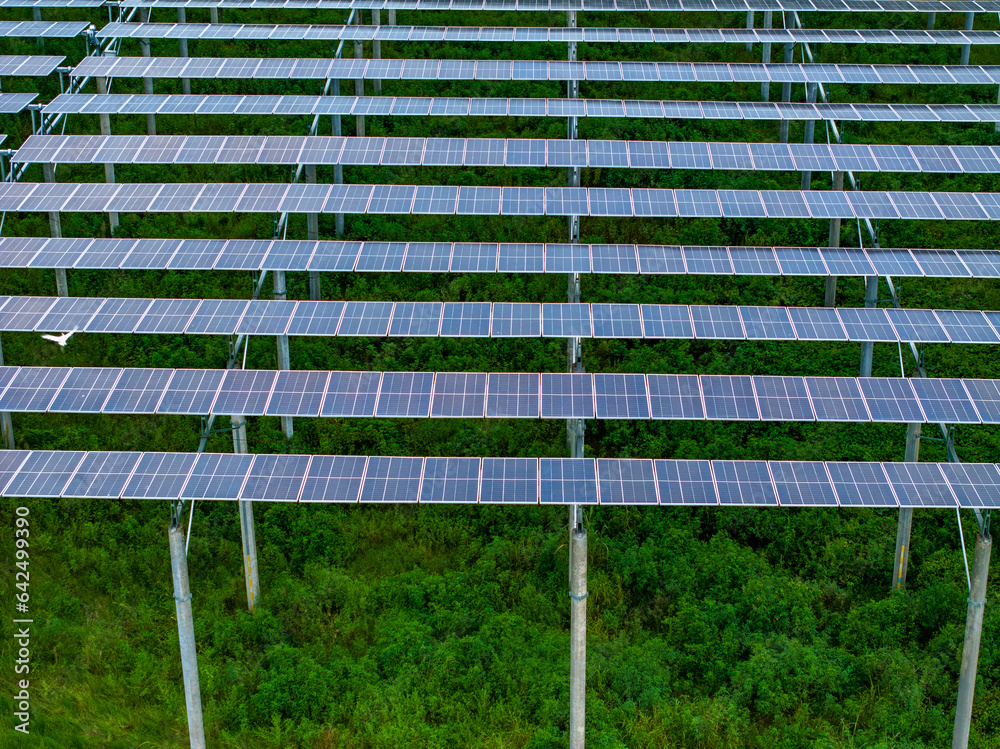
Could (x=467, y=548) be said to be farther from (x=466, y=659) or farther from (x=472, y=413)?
(x=472, y=413)

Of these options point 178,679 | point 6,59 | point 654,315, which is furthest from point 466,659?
point 6,59

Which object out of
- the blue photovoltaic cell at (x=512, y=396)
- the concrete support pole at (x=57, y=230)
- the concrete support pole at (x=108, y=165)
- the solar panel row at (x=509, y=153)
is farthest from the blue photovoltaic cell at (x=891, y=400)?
the concrete support pole at (x=108, y=165)

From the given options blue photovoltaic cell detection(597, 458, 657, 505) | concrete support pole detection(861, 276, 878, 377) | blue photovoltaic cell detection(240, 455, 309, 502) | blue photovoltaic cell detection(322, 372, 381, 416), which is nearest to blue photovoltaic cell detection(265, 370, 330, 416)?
blue photovoltaic cell detection(322, 372, 381, 416)

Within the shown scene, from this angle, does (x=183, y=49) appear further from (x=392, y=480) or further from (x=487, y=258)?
(x=392, y=480)

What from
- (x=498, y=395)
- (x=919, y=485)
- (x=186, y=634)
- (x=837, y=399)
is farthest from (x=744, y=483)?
(x=186, y=634)

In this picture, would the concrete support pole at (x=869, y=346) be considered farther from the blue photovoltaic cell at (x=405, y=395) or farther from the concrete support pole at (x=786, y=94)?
the blue photovoltaic cell at (x=405, y=395)

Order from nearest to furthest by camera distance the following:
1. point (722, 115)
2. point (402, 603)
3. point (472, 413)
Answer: point (472, 413) < point (402, 603) < point (722, 115)


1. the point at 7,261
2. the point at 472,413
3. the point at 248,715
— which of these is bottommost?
the point at 248,715
